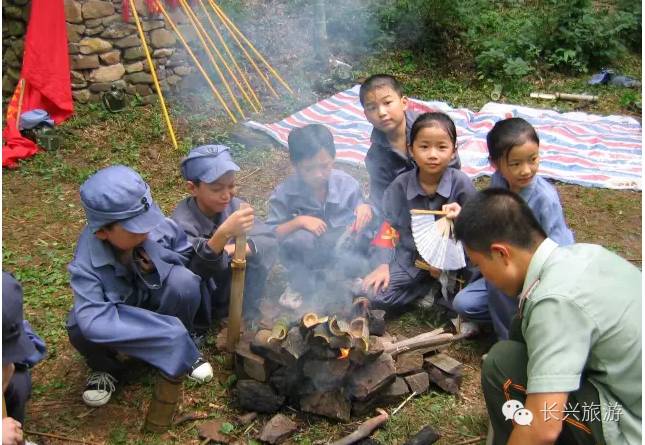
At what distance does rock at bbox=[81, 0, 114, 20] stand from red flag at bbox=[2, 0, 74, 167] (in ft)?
0.93

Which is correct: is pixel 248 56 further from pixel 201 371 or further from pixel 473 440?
pixel 473 440

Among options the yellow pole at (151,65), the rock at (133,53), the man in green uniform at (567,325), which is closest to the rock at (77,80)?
the rock at (133,53)

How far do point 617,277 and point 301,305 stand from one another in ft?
6.68

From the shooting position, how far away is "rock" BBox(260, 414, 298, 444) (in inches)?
126

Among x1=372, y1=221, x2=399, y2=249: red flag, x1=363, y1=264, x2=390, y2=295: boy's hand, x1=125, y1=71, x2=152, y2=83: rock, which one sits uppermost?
x1=372, y1=221, x2=399, y2=249: red flag

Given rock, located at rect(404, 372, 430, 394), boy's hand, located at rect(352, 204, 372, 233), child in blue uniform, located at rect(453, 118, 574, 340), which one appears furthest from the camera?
boy's hand, located at rect(352, 204, 372, 233)

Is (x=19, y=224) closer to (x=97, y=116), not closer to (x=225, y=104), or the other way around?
A: (x=97, y=116)

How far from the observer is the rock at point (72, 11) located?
7.23 m

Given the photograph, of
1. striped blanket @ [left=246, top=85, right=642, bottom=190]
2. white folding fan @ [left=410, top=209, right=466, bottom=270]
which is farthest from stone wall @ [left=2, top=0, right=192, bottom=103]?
white folding fan @ [left=410, top=209, right=466, bottom=270]

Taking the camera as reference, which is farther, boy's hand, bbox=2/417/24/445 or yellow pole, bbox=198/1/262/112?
yellow pole, bbox=198/1/262/112

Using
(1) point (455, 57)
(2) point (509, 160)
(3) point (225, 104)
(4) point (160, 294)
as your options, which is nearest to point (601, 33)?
(1) point (455, 57)

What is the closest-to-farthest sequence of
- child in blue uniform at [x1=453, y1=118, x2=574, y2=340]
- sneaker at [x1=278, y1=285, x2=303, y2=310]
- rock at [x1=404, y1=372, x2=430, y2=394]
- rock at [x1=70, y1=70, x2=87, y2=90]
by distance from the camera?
rock at [x1=404, y1=372, x2=430, y2=394] < child in blue uniform at [x1=453, y1=118, x2=574, y2=340] < sneaker at [x1=278, y1=285, x2=303, y2=310] < rock at [x1=70, y1=70, x2=87, y2=90]

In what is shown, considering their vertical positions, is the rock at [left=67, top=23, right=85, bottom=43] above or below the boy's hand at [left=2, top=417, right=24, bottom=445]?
above

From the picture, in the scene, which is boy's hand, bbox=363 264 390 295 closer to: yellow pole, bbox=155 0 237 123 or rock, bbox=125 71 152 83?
yellow pole, bbox=155 0 237 123
